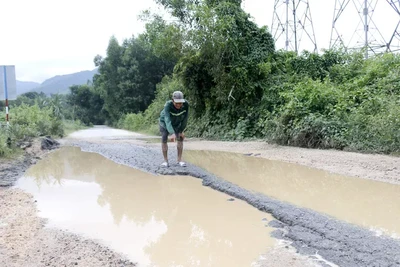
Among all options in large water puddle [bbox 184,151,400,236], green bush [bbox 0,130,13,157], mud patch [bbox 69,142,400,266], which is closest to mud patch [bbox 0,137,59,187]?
green bush [bbox 0,130,13,157]

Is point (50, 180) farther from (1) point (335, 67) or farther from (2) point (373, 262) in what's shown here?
(1) point (335, 67)

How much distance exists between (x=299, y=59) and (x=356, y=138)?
7.15 metres

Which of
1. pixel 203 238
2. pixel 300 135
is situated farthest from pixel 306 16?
pixel 203 238

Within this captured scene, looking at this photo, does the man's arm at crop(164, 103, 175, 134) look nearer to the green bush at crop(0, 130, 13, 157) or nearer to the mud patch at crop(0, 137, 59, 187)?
the mud patch at crop(0, 137, 59, 187)

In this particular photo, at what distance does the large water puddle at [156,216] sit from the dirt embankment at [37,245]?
14 centimetres

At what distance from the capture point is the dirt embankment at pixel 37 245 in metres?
2.77

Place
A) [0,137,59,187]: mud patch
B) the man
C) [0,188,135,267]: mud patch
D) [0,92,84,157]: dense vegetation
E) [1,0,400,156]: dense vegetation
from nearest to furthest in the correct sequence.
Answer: [0,188,135,267]: mud patch < [0,137,59,187]: mud patch < the man < [0,92,84,157]: dense vegetation < [1,0,400,156]: dense vegetation

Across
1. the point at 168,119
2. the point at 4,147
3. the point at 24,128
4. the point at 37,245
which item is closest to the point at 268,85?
the point at 168,119

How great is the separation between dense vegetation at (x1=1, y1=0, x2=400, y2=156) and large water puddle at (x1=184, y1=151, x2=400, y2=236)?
2.23 m

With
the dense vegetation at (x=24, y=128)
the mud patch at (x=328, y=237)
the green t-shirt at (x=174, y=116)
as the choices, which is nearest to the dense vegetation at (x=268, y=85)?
the green t-shirt at (x=174, y=116)

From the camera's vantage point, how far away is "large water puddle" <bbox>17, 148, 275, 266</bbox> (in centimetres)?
296

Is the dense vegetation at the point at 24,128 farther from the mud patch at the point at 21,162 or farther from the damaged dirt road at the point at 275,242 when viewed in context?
the damaged dirt road at the point at 275,242

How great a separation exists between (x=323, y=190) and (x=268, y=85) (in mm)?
9251

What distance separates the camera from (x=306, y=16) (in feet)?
58.9
